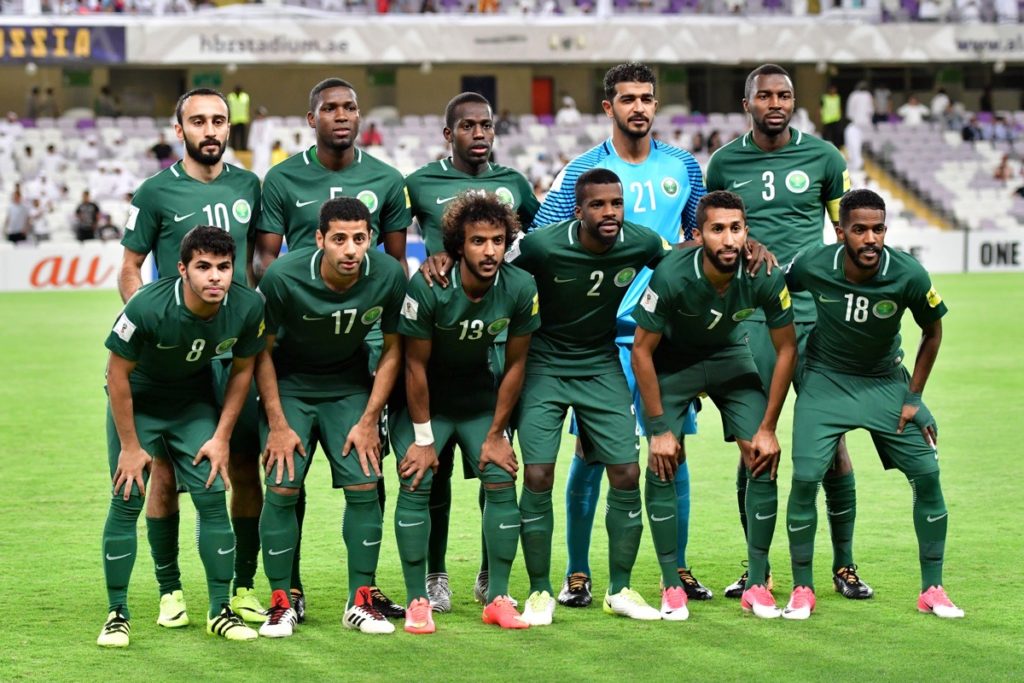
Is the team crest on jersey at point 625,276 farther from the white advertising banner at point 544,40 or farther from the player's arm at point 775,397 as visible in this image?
the white advertising banner at point 544,40

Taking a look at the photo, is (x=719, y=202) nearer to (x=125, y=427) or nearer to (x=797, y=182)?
(x=797, y=182)

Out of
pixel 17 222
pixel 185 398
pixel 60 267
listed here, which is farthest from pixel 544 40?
pixel 185 398

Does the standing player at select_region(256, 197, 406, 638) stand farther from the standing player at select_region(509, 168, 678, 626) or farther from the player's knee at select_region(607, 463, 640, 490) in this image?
the player's knee at select_region(607, 463, 640, 490)

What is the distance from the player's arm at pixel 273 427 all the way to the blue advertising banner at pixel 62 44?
95.3 feet

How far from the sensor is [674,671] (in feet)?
19.0

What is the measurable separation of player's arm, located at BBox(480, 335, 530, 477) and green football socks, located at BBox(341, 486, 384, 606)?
513 millimetres

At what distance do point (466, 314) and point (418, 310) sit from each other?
0.21 meters

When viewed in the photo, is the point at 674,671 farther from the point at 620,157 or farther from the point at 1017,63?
the point at 1017,63

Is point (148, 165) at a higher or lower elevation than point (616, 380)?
higher

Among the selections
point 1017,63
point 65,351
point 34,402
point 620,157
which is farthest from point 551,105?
point 620,157

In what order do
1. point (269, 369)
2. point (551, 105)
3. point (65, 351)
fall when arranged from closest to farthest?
point (269, 369), point (65, 351), point (551, 105)

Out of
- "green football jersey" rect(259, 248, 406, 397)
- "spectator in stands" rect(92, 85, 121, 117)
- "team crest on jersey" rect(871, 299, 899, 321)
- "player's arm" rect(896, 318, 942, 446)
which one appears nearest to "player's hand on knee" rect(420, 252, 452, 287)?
"green football jersey" rect(259, 248, 406, 397)

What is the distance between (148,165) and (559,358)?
26210mm

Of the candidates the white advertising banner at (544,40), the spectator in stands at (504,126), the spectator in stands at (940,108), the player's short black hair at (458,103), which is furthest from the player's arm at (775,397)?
the spectator in stands at (940,108)
